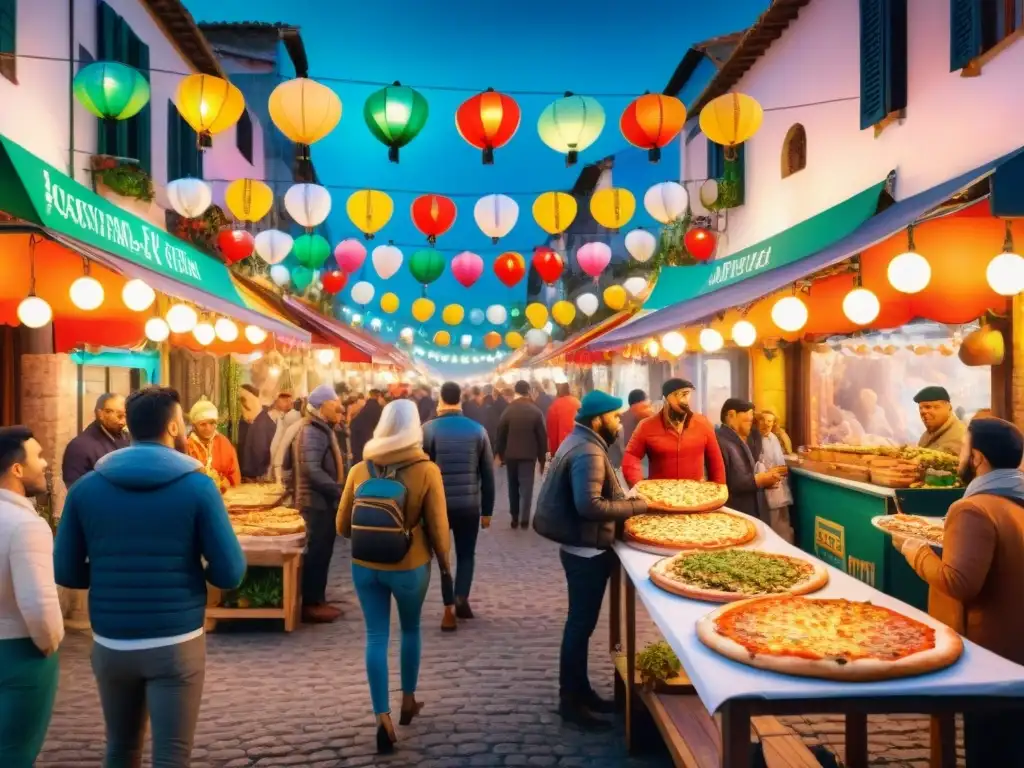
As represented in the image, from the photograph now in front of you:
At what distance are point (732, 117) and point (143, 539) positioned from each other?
810 centimetres

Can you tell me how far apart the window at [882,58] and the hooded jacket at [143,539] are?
29.8 feet

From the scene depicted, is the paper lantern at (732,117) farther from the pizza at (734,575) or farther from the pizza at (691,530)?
the pizza at (734,575)

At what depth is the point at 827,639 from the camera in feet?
11.2

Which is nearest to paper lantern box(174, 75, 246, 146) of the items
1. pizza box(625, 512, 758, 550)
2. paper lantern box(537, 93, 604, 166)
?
paper lantern box(537, 93, 604, 166)

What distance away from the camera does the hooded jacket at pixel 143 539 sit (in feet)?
11.4

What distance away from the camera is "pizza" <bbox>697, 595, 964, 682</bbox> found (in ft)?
10.1

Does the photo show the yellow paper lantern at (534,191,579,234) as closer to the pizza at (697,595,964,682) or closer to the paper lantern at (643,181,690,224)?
the paper lantern at (643,181,690,224)

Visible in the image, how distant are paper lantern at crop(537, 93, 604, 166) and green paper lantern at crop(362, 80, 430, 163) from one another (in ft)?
4.62

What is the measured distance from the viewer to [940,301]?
7.05m

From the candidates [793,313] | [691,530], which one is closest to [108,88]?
[793,313]

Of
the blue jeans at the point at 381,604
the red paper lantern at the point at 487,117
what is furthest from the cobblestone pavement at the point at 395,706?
the red paper lantern at the point at 487,117

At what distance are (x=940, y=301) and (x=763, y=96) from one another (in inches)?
323

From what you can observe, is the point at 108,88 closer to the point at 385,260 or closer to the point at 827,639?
the point at 385,260

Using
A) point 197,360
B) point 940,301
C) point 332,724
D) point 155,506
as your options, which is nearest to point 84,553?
point 155,506
